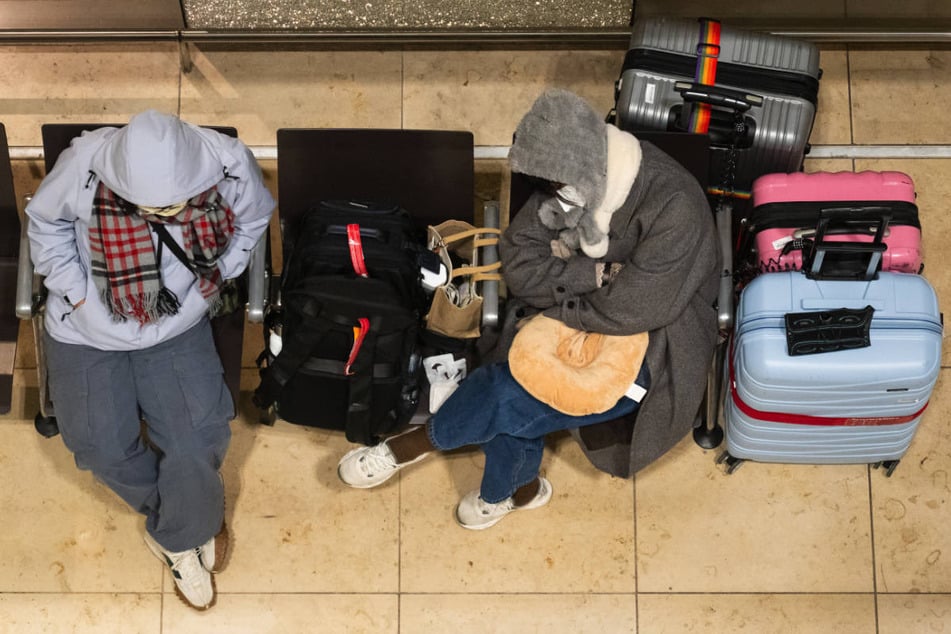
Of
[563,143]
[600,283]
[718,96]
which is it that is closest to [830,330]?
[600,283]

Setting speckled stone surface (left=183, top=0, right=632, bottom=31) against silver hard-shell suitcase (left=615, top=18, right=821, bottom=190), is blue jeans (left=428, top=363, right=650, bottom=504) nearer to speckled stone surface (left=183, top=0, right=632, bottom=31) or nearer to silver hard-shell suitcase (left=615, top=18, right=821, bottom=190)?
silver hard-shell suitcase (left=615, top=18, right=821, bottom=190)

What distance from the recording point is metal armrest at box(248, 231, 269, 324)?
3018 millimetres

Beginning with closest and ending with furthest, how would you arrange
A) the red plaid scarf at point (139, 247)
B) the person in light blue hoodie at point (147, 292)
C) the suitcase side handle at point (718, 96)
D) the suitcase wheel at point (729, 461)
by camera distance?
the person in light blue hoodie at point (147, 292) < the red plaid scarf at point (139, 247) < the suitcase side handle at point (718, 96) < the suitcase wheel at point (729, 461)

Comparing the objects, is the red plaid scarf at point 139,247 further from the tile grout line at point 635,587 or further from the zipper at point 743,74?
the tile grout line at point 635,587

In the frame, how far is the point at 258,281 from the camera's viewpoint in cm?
306

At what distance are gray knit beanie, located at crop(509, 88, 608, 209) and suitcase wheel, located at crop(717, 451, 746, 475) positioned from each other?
1.23 metres

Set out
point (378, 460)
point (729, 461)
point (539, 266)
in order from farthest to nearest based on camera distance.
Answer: point (729, 461) < point (378, 460) < point (539, 266)

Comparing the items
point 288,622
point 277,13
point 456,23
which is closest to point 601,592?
point 288,622

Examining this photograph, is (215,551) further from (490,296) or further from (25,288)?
(490,296)

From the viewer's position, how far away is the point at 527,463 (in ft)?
10.5

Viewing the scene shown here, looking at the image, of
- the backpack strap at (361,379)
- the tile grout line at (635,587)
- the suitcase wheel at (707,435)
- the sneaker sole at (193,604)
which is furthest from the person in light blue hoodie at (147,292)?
the suitcase wheel at (707,435)

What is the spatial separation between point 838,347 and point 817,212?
40 cm

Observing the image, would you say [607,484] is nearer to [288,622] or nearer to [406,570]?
[406,570]

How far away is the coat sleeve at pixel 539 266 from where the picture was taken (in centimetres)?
296
